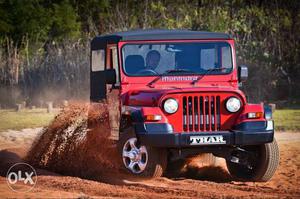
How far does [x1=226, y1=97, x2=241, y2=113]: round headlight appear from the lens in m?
10.8

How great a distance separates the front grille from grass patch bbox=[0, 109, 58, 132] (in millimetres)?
9843

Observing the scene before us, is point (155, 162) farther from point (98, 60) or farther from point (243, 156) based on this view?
point (98, 60)

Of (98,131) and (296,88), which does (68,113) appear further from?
(296,88)

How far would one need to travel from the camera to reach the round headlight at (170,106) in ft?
34.8

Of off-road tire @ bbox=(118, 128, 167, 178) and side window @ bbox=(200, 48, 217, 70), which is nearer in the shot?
off-road tire @ bbox=(118, 128, 167, 178)

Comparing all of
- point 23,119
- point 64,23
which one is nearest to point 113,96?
point 23,119

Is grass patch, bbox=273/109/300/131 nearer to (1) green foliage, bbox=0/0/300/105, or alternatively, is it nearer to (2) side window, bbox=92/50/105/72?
(1) green foliage, bbox=0/0/300/105

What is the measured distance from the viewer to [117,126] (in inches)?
452

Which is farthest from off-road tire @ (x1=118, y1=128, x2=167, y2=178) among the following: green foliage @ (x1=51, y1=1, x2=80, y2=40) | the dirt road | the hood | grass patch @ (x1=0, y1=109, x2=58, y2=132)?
green foliage @ (x1=51, y1=1, x2=80, y2=40)

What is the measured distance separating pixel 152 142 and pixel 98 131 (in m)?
2.04

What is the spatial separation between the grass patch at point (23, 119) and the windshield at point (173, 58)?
8701 mm

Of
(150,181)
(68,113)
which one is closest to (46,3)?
(68,113)

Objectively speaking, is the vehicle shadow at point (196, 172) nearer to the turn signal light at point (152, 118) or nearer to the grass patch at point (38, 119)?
the turn signal light at point (152, 118)

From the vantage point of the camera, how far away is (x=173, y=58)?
11812 mm
